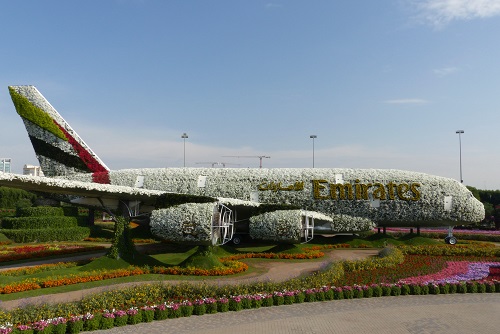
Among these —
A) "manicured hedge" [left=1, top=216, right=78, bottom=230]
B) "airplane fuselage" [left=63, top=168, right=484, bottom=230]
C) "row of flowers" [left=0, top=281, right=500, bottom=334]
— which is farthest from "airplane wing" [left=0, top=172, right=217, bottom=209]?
"manicured hedge" [left=1, top=216, right=78, bottom=230]

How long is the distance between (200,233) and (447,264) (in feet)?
53.0

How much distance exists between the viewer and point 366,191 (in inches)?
1435

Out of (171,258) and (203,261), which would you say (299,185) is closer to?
(171,258)

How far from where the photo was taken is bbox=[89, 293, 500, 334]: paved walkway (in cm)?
1393

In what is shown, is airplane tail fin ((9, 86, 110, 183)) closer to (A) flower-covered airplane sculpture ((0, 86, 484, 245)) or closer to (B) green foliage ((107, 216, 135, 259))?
(A) flower-covered airplane sculpture ((0, 86, 484, 245))

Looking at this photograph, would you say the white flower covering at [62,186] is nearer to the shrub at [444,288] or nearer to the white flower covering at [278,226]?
the white flower covering at [278,226]

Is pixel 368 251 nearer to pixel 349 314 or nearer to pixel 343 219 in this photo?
pixel 343 219

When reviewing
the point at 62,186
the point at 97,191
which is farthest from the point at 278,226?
the point at 62,186

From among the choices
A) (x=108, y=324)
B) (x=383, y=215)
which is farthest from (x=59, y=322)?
(x=383, y=215)

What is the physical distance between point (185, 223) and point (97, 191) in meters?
4.88

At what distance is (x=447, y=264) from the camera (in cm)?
2661

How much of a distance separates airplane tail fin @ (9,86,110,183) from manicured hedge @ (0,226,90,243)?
716cm

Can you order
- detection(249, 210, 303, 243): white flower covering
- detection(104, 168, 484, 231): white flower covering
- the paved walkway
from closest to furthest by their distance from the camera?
the paved walkway, detection(249, 210, 303, 243): white flower covering, detection(104, 168, 484, 231): white flower covering

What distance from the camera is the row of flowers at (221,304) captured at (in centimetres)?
1327
